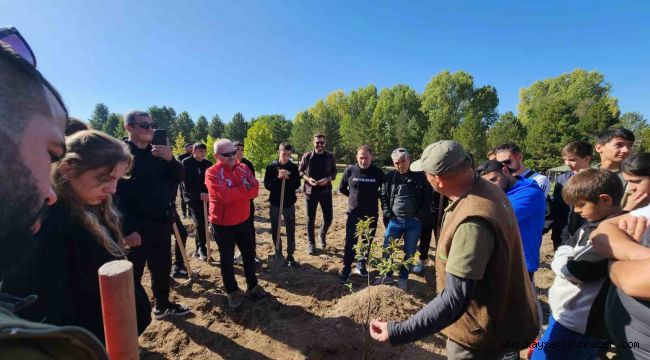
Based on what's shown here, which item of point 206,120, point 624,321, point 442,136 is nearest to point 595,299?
point 624,321

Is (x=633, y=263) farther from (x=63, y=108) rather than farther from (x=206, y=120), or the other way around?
(x=206, y=120)

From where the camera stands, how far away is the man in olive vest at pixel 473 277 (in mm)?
1789

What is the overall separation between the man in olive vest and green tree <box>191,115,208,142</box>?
59393 mm

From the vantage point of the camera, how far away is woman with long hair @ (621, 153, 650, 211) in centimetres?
266

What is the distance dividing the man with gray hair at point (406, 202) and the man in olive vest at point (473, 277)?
3002mm

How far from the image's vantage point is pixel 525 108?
147 ft

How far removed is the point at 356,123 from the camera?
39688mm

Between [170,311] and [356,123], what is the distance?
123 feet

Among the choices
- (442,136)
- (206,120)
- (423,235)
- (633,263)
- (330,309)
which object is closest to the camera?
(633,263)

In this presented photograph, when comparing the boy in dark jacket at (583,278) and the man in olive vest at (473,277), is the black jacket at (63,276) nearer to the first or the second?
the man in olive vest at (473,277)

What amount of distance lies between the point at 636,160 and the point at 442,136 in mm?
33223

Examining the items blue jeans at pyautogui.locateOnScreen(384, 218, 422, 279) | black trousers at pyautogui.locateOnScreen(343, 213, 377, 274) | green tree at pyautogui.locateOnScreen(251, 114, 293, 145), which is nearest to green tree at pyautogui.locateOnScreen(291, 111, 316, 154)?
green tree at pyautogui.locateOnScreen(251, 114, 293, 145)

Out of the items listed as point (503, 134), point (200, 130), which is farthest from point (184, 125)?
point (503, 134)

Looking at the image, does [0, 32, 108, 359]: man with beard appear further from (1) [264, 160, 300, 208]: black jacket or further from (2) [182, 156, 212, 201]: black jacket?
(2) [182, 156, 212, 201]: black jacket
